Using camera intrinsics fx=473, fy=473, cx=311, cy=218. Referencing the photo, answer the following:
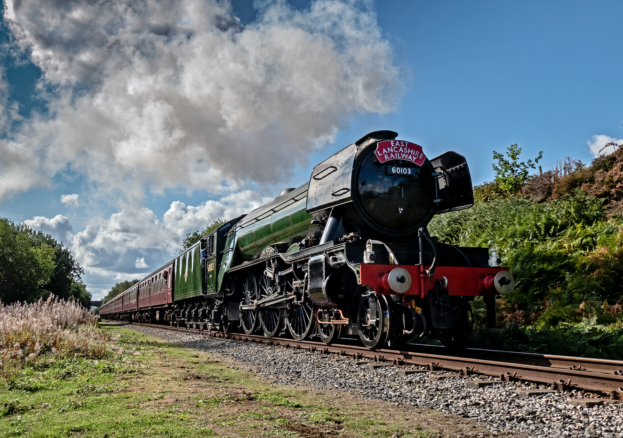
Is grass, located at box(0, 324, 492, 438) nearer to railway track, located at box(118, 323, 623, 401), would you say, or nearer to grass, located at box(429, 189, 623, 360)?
railway track, located at box(118, 323, 623, 401)

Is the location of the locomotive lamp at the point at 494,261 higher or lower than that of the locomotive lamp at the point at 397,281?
higher

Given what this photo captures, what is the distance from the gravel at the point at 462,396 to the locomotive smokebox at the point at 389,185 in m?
2.41

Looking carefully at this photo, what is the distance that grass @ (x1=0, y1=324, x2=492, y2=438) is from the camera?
11.2 ft

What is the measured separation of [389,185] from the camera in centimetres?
803

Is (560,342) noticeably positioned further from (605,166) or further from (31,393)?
(605,166)

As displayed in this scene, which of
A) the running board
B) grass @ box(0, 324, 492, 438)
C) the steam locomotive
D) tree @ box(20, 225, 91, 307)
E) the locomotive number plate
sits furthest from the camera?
tree @ box(20, 225, 91, 307)

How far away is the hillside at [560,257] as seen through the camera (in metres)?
8.16

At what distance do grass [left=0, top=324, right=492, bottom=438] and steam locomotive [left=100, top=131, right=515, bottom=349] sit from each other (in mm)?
2354

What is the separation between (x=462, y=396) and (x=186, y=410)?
256 cm

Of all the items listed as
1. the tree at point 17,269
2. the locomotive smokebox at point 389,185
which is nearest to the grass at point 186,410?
the locomotive smokebox at point 389,185

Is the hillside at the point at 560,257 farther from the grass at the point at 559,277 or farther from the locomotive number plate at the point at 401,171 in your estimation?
the locomotive number plate at the point at 401,171

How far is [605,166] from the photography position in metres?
15.3

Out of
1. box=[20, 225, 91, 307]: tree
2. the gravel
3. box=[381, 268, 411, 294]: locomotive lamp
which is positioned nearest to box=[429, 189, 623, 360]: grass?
box=[381, 268, 411, 294]: locomotive lamp

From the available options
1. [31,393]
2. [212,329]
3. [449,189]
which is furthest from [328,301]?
[212,329]
